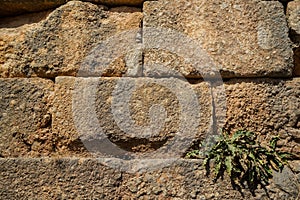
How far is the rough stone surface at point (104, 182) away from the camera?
233 cm

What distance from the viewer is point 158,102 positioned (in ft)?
8.31

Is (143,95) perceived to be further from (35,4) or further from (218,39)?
(35,4)

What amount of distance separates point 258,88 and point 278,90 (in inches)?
4.3

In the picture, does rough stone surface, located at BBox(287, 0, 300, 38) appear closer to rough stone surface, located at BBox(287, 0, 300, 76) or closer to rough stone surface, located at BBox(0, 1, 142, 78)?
rough stone surface, located at BBox(287, 0, 300, 76)

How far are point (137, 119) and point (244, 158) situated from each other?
0.60 meters

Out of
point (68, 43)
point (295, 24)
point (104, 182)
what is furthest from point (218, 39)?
point (104, 182)

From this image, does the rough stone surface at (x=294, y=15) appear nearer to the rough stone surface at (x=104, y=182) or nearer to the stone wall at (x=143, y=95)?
the stone wall at (x=143, y=95)

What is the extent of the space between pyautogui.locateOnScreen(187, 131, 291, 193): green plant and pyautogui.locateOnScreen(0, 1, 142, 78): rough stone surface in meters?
0.65

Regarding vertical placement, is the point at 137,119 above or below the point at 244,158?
above

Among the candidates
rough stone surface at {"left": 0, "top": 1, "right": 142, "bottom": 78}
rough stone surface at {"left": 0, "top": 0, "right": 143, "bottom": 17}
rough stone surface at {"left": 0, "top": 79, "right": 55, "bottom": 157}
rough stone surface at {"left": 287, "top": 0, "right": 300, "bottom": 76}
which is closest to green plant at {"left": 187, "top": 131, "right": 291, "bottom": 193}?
rough stone surface at {"left": 287, "top": 0, "right": 300, "bottom": 76}

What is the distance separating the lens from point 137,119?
98.9 inches

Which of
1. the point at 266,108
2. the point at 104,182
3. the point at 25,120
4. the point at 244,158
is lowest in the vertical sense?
the point at 104,182

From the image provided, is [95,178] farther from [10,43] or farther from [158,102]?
[10,43]

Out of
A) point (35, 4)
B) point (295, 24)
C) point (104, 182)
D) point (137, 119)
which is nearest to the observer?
point (104, 182)
